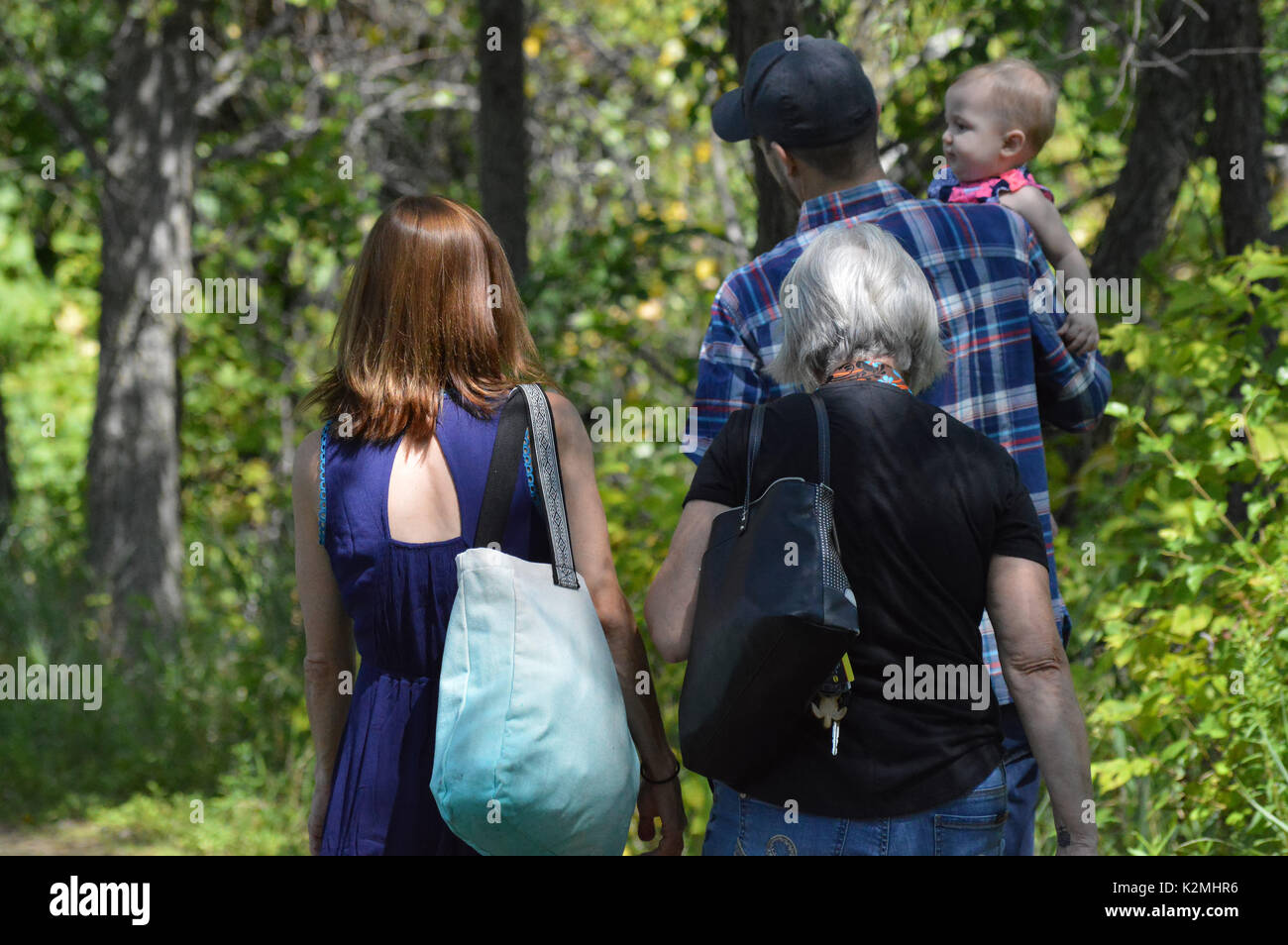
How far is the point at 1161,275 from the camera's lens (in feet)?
12.8

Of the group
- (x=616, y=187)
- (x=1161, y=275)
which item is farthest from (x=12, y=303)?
(x=1161, y=275)

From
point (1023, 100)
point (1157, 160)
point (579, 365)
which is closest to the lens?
point (1023, 100)

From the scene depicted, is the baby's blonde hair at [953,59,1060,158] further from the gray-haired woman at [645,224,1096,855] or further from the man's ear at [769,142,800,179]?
the gray-haired woman at [645,224,1096,855]

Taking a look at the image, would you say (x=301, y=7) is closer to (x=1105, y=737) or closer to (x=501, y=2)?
(x=501, y=2)

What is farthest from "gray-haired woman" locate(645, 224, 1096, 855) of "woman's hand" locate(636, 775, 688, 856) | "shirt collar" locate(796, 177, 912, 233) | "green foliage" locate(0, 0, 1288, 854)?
"green foliage" locate(0, 0, 1288, 854)

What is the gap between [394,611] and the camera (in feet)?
6.38

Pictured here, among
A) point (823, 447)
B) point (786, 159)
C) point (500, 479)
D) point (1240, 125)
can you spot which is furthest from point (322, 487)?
point (1240, 125)

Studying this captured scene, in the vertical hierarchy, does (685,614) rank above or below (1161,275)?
below

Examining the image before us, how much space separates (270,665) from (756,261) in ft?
12.1

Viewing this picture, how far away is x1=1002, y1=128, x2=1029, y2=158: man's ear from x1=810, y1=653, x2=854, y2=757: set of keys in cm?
136

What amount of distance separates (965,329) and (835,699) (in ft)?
2.35

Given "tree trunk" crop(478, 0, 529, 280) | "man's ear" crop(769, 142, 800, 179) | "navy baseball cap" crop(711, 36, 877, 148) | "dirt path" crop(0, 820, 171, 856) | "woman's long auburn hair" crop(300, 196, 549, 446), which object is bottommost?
"dirt path" crop(0, 820, 171, 856)

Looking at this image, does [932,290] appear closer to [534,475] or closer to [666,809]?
[534,475]

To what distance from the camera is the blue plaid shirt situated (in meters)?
2.10
